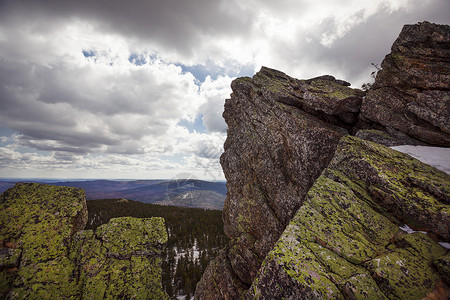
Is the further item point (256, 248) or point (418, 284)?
point (256, 248)

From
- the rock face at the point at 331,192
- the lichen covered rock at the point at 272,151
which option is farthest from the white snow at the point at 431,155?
the lichen covered rock at the point at 272,151

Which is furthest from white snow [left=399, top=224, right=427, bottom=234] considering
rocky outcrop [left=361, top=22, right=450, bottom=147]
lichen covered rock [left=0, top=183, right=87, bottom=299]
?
lichen covered rock [left=0, top=183, right=87, bottom=299]

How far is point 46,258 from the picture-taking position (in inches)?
306

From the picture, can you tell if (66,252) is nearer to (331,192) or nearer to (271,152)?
(331,192)

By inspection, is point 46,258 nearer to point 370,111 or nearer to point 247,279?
point 247,279

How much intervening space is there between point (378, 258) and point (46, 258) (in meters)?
13.6

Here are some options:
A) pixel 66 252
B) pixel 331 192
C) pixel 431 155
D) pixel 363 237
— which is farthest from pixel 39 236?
pixel 431 155

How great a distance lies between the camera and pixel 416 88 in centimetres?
1250

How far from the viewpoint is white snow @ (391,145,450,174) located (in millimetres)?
9591

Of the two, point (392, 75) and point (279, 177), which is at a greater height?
point (392, 75)

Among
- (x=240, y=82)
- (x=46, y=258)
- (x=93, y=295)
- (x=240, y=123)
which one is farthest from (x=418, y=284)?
(x=240, y=82)

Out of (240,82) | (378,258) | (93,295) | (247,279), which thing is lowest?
(247,279)

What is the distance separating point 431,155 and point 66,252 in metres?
20.8

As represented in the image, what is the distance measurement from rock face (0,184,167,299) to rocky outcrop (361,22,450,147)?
1857cm
